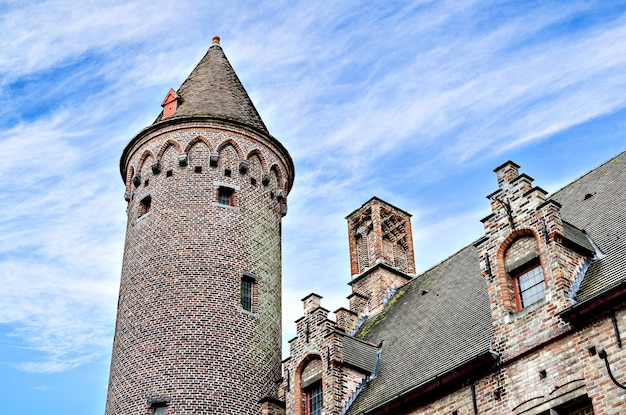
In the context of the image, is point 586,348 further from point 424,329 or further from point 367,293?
point 367,293

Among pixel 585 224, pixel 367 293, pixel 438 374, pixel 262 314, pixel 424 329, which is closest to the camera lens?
pixel 438 374

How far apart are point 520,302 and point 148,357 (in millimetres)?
12296

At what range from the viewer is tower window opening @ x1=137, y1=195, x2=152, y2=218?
103 ft

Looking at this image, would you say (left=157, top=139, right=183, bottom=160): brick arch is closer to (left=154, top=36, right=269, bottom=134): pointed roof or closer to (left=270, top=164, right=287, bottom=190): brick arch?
(left=154, top=36, right=269, bottom=134): pointed roof

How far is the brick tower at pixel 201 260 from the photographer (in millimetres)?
27047

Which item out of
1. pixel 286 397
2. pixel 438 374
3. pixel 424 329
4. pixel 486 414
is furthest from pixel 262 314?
pixel 486 414

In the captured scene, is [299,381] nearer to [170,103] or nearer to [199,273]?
[199,273]

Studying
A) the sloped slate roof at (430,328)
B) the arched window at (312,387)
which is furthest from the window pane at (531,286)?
the arched window at (312,387)

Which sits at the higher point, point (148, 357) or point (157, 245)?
point (157, 245)

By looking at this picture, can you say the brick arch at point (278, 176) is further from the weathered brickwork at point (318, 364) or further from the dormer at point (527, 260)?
the dormer at point (527, 260)

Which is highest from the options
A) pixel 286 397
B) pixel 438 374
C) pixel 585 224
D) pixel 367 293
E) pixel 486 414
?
pixel 367 293

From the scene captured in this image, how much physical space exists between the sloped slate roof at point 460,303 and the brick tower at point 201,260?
13.7 ft

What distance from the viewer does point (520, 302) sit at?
20.4 metres

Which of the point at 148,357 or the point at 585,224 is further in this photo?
the point at 148,357
